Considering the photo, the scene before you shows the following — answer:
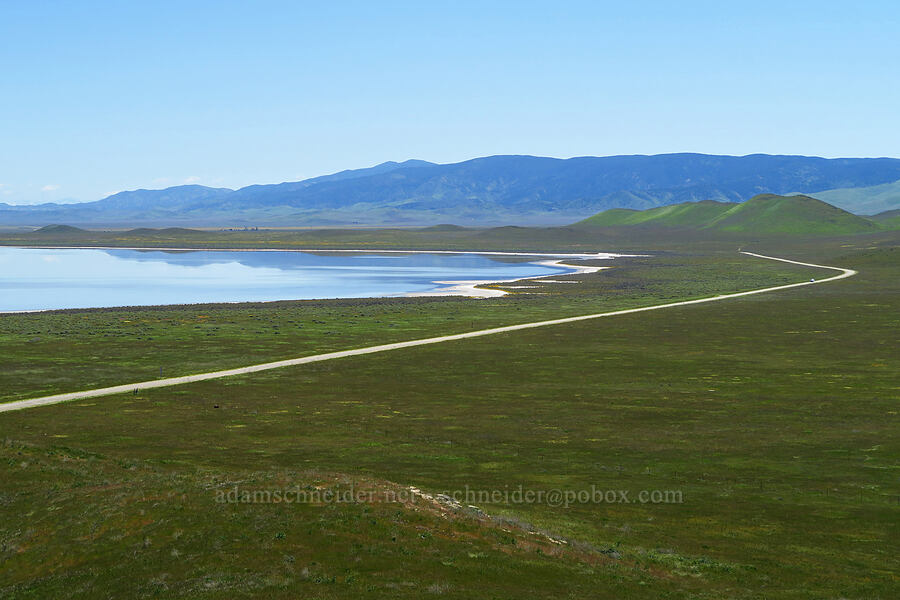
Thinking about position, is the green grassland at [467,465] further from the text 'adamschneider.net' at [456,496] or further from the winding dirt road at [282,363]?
the winding dirt road at [282,363]

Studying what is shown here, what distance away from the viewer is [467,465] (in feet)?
144

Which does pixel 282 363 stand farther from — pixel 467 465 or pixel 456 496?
pixel 456 496

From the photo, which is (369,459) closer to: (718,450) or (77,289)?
(718,450)

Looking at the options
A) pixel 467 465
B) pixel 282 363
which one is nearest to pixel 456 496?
pixel 467 465

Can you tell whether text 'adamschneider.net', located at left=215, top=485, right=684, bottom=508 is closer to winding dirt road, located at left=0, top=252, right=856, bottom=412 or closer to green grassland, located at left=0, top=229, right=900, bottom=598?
green grassland, located at left=0, top=229, right=900, bottom=598

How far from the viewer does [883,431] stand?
167 ft

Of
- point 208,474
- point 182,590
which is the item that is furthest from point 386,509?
point 208,474

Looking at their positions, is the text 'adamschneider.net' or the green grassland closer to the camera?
the green grassland

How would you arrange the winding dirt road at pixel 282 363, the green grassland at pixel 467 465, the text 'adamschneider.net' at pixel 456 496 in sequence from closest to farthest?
the green grassland at pixel 467 465 → the text 'adamschneider.net' at pixel 456 496 → the winding dirt road at pixel 282 363

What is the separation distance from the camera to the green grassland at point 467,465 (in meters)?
28.4

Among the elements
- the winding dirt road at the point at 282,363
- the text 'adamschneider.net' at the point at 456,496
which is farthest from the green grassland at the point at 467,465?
the winding dirt road at the point at 282,363

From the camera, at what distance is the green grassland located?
1118 inches

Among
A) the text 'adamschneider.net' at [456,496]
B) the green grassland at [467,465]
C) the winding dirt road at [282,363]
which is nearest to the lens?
the green grassland at [467,465]

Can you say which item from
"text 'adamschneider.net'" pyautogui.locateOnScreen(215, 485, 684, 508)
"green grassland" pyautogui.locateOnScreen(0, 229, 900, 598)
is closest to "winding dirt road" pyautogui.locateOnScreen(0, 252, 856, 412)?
"green grassland" pyautogui.locateOnScreen(0, 229, 900, 598)
